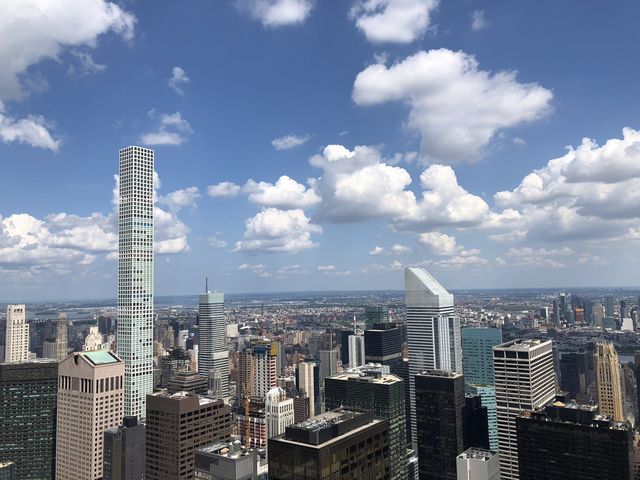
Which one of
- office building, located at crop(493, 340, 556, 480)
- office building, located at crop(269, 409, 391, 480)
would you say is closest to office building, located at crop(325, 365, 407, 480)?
office building, located at crop(493, 340, 556, 480)

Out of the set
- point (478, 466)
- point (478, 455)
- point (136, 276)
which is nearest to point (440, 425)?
point (478, 455)

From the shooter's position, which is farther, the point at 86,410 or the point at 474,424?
the point at 474,424

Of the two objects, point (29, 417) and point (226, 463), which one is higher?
point (226, 463)

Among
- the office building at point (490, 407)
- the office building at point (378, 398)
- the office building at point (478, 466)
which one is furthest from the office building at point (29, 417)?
the office building at point (490, 407)

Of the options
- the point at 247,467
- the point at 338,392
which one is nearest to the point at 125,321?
the point at 338,392

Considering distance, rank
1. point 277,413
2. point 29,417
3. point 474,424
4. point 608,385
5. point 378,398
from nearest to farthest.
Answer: point 378,398 → point 474,424 → point 29,417 → point 277,413 → point 608,385

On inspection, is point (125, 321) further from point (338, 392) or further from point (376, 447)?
point (376, 447)

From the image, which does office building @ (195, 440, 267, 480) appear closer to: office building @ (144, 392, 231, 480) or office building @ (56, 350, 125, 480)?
office building @ (144, 392, 231, 480)

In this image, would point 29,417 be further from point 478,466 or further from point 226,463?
point 478,466
